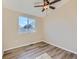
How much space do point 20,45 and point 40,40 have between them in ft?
5.48

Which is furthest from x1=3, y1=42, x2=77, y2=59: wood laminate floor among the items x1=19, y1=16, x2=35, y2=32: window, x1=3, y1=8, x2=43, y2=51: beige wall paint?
x1=19, y1=16, x2=35, y2=32: window

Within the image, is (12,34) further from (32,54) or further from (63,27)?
(63,27)

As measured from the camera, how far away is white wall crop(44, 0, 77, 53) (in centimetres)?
A: 455

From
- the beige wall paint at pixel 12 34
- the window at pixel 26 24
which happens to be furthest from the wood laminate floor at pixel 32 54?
the window at pixel 26 24

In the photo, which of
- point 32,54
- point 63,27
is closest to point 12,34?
point 32,54

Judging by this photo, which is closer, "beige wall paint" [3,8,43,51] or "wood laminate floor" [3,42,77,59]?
"wood laminate floor" [3,42,77,59]

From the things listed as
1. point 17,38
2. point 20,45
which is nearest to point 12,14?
point 17,38

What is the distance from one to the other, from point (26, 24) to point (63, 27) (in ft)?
7.27

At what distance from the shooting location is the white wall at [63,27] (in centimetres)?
455

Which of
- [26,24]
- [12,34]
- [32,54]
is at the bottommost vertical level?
[32,54]

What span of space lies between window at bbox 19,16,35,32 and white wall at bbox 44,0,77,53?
0.94m

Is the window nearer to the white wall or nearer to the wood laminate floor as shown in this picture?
the white wall

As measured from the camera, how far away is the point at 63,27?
198 inches

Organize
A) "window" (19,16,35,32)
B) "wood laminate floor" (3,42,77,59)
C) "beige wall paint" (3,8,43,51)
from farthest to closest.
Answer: "window" (19,16,35,32) < "beige wall paint" (3,8,43,51) < "wood laminate floor" (3,42,77,59)
